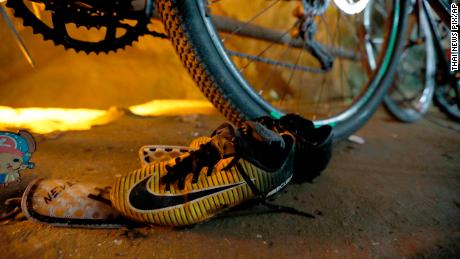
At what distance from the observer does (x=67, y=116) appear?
2.27m

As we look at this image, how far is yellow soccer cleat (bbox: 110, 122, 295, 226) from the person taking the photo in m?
0.86

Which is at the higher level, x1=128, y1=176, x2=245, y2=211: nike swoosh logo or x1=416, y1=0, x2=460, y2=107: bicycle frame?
x1=416, y1=0, x2=460, y2=107: bicycle frame

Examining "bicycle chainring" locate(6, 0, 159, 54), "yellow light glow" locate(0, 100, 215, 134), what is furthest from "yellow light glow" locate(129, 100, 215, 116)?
"bicycle chainring" locate(6, 0, 159, 54)

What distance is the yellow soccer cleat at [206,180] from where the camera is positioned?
2.81 feet

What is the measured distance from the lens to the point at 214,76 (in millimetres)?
1164

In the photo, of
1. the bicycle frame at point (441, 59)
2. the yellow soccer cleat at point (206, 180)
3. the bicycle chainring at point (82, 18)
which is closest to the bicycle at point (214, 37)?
the bicycle chainring at point (82, 18)

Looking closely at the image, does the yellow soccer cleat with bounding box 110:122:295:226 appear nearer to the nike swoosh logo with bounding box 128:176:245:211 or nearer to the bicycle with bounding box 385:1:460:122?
the nike swoosh logo with bounding box 128:176:245:211

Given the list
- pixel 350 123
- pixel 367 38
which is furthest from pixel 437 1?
pixel 350 123

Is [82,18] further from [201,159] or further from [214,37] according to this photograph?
[201,159]

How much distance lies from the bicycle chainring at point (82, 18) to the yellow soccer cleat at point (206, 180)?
1.99ft

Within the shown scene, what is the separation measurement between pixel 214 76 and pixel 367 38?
5.93 feet

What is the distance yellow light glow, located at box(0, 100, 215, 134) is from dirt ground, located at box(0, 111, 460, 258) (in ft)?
0.68

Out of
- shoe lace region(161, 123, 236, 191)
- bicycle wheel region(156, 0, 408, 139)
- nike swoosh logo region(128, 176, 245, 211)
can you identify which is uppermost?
bicycle wheel region(156, 0, 408, 139)

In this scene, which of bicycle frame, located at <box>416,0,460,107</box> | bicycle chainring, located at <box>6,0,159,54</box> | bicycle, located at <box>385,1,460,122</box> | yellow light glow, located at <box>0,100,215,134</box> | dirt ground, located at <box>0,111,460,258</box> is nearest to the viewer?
dirt ground, located at <box>0,111,460,258</box>
